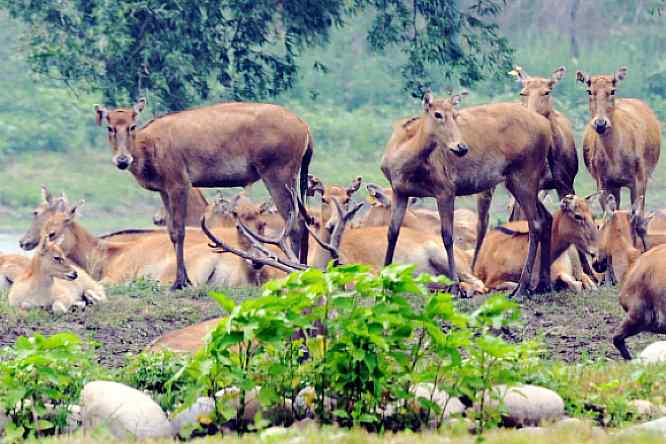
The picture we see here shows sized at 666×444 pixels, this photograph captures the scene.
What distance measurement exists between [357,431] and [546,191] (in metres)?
9.68

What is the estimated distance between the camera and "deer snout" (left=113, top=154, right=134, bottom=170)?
558 inches

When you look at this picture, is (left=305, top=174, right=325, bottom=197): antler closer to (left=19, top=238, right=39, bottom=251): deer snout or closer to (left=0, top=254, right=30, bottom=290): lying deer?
(left=19, top=238, right=39, bottom=251): deer snout

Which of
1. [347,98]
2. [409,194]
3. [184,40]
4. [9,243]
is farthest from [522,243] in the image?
[347,98]

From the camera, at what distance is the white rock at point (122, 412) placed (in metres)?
7.69

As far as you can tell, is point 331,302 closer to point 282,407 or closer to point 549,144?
point 282,407

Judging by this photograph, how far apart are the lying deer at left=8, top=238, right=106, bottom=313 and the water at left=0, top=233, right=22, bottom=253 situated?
11.1 m

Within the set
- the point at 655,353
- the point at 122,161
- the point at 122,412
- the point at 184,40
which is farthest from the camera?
the point at 184,40

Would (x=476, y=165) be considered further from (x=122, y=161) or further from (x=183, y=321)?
(x=122, y=161)

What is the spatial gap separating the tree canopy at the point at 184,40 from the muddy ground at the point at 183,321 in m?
6.73

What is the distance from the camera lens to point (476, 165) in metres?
13.9

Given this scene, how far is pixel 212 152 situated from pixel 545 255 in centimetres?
336

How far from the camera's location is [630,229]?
13.1 metres

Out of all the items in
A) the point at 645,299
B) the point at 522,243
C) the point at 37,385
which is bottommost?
the point at 522,243

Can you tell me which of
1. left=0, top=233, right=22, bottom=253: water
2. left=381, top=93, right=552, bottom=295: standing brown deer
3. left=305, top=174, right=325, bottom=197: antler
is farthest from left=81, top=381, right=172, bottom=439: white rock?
left=0, top=233, right=22, bottom=253: water
